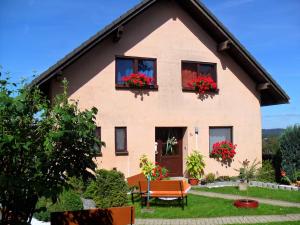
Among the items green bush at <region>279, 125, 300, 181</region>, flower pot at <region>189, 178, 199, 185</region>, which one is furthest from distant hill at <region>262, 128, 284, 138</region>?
flower pot at <region>189, 178, 199, 185</region>

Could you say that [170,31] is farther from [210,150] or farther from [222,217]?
[222,217]

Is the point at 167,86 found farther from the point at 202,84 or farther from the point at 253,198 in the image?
the point at 253,198

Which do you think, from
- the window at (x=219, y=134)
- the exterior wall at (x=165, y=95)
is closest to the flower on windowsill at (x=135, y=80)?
the exterior wall at (x=165, y=95)

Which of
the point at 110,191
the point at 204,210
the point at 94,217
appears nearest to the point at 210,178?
the point at 204,210

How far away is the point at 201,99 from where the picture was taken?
17250 mm

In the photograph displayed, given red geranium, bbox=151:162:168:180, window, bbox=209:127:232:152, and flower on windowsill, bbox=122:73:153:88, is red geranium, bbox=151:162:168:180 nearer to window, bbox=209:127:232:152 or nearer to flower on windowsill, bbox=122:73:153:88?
window, bbox=209:127:232:152

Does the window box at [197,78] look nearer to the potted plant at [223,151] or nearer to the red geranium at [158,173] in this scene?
the potted plant at [223,151]

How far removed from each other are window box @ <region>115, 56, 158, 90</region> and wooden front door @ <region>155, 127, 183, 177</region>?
78.8 inches

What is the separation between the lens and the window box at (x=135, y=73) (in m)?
15.7

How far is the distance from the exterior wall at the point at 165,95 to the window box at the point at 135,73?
0.22m

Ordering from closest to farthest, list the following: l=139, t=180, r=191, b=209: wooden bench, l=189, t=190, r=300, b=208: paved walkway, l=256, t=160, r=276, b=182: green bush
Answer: l=139, t=180, r=191, b=209: wooden bench < l=189, t=190, r=300, b=208: paved walkway < l=256, t=160, r=276, b=182: green bush

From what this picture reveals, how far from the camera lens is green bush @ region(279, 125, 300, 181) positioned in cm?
1620

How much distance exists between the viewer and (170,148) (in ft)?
56.1

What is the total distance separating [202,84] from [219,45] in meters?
2.04
